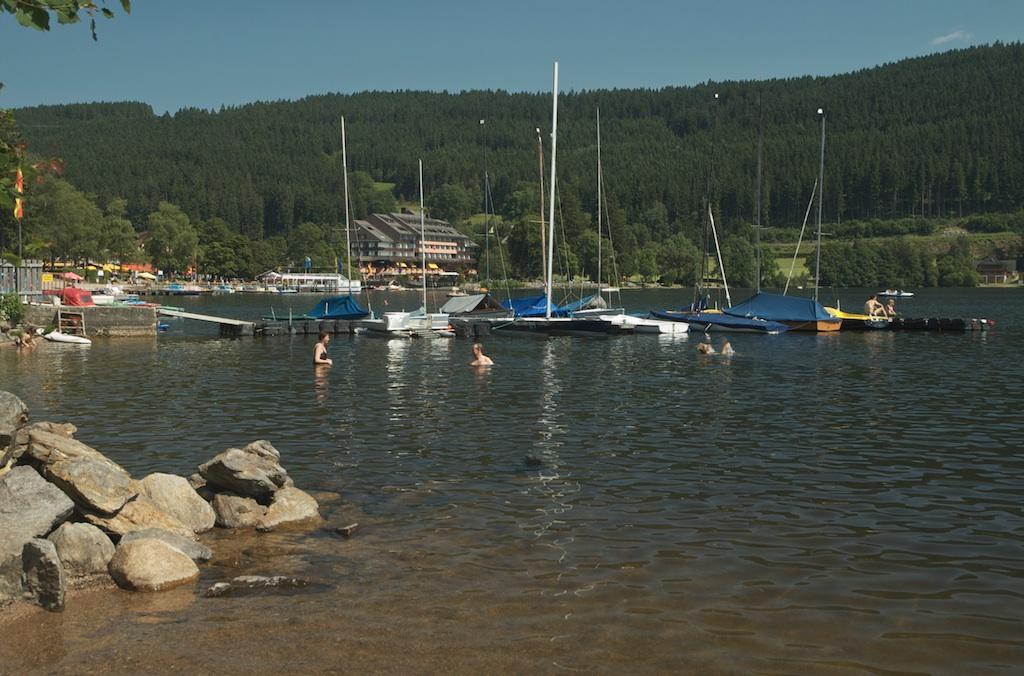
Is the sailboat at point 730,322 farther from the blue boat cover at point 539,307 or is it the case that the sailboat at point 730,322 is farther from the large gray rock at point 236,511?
the large gray rock at point 236,511

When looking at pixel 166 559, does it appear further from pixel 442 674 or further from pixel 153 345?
pixel 153 345

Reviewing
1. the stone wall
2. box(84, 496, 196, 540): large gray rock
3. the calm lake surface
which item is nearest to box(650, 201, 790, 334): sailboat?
the calm lake surface

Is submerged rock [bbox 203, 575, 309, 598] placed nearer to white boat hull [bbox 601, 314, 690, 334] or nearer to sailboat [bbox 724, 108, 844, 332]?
white boat hull [bbox 601, 314, 690, 334]

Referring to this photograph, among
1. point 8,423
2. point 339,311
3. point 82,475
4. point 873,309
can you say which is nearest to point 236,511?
point 82,475

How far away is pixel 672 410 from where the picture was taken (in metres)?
Result: 30.3

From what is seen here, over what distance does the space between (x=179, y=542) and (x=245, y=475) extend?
2.22m

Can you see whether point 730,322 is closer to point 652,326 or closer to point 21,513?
point 652,326

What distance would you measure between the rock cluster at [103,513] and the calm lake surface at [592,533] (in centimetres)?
50

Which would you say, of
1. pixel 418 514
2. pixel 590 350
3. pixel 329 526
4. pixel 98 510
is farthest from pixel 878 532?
pixel 590 350

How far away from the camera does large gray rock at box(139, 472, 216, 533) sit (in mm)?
15234

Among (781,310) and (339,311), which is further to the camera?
(339,311)

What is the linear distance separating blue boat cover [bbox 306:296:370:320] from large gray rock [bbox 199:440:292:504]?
2152 inches

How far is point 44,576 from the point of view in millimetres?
11750

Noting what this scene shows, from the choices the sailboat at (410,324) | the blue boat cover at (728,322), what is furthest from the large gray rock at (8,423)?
the blue boat cover at (728,322)
